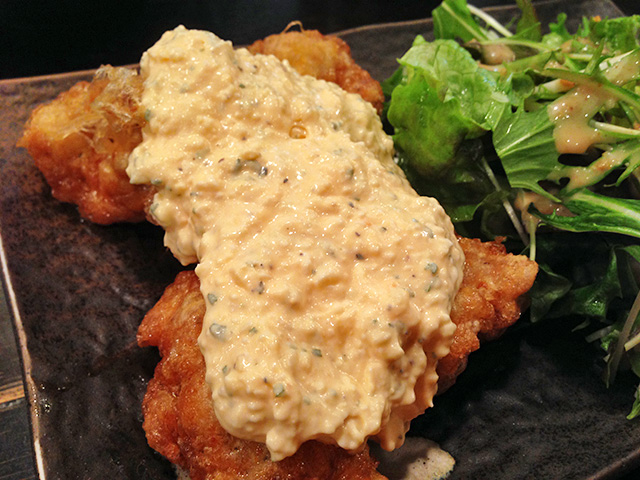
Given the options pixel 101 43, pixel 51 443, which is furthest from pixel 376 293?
pixel 101 43

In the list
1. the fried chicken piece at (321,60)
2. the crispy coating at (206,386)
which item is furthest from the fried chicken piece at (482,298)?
the fried chicken piece at (321,60)

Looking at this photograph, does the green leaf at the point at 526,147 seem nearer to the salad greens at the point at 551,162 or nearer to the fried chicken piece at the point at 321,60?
the salad greens at the point at 551,162

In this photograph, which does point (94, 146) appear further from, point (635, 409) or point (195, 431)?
point (635, 409)

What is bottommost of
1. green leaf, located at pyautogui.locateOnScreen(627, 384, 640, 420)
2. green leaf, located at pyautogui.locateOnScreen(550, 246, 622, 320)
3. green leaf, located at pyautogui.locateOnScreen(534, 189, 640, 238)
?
green leaf, located at pyautogui.locateOnScreen(627, 384, 640, 420)

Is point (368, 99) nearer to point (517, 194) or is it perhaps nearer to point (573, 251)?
point (517, 194)

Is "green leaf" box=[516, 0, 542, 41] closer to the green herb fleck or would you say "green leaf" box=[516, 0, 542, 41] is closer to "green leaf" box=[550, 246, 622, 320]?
"green leaf" box=[550, 246, 622, 320]

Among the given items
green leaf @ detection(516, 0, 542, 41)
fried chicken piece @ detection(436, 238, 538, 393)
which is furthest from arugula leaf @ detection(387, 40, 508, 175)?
green leaf @ detection(516, 0, 542, 41)
